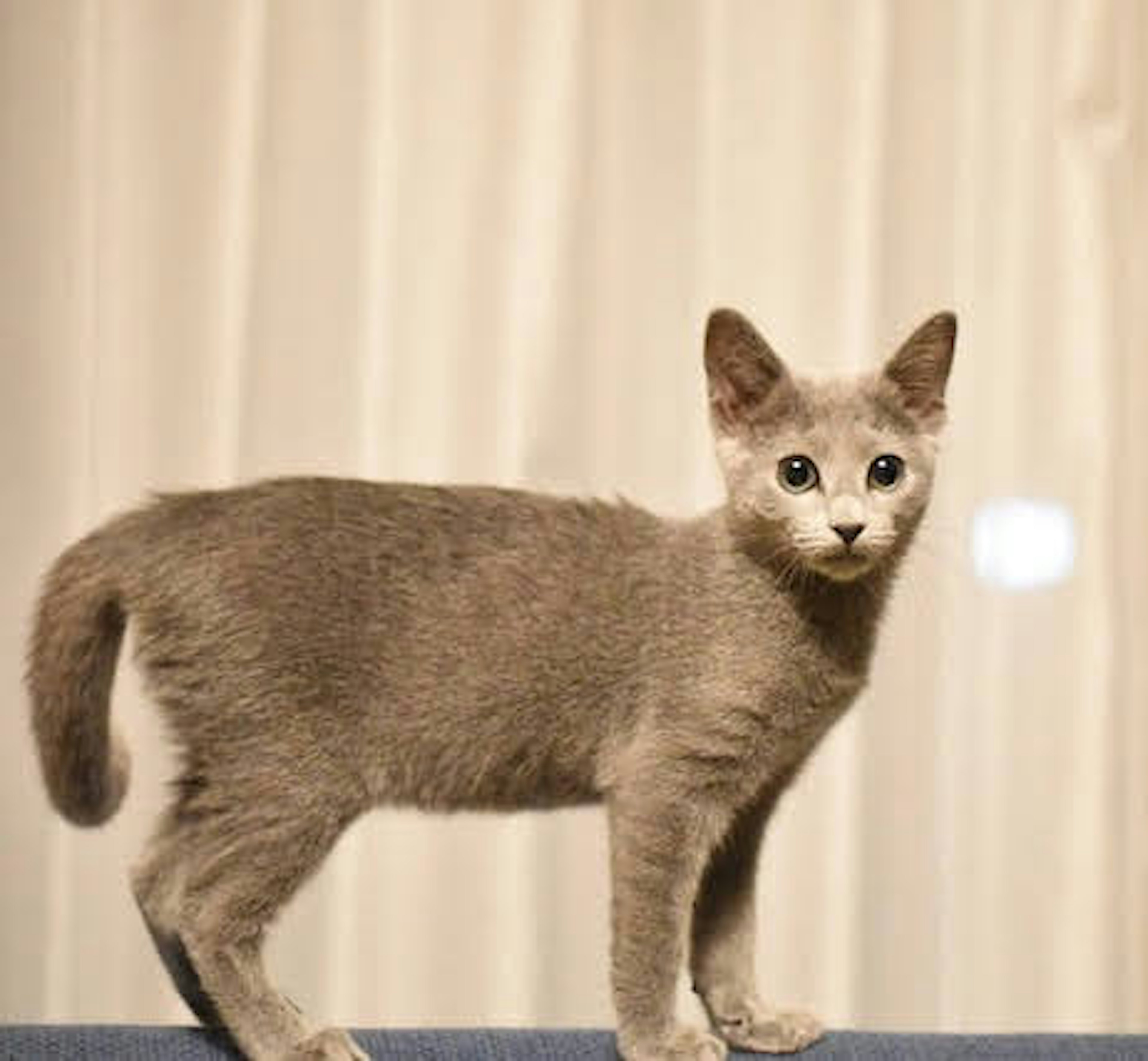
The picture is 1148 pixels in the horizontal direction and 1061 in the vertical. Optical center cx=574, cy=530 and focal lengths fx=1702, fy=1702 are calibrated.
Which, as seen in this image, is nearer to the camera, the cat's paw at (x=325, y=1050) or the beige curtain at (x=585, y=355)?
the cat's paw at (x=325, y=1050)

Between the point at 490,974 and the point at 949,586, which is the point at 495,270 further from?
the point at 490,974

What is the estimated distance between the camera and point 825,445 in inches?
44.9

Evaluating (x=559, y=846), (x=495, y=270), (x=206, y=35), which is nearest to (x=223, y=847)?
(x=559, y=846)

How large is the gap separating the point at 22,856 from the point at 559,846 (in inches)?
22.4

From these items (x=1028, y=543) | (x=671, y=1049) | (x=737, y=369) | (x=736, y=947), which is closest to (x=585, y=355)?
(x=1028, y=543)

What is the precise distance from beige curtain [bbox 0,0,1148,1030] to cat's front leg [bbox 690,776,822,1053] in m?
0.57

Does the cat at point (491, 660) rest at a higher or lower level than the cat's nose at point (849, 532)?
lower

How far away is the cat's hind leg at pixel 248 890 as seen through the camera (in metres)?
1.07

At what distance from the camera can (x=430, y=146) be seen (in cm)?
184

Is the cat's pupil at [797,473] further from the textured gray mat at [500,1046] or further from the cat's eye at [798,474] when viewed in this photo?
the textured gray mat at [500,1046]

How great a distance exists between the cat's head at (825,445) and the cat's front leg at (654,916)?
0.19 metres

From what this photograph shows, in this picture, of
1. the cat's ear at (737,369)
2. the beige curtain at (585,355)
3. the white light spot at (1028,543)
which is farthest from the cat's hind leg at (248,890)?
the white light spot at (1028,543)

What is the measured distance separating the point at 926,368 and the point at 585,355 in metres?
0.68

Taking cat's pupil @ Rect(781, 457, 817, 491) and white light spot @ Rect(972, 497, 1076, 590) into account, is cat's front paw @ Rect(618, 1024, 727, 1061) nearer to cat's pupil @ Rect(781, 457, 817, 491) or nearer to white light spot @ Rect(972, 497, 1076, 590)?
cat's pupil @ Rect(781, 457, 817, 491)
